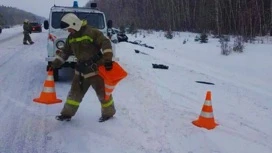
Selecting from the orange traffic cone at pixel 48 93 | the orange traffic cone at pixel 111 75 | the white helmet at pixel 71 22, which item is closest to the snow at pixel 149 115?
the orange traffic cone at pixel 48 93

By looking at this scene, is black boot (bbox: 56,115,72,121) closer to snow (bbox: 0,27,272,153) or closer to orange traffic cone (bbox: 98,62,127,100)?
snow (bbox: 0,27,272,153)

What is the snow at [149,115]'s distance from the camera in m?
5.29

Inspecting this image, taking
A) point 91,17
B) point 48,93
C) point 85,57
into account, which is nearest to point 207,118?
point 85,57

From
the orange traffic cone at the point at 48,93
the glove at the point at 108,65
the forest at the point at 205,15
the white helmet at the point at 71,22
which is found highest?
the forest at the point at 205,15

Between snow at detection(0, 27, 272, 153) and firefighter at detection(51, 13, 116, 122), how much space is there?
314mm

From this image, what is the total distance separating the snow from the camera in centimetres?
529

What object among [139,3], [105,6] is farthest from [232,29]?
[105,6]

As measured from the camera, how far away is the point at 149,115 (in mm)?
6723

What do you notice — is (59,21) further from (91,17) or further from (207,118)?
(207,118)

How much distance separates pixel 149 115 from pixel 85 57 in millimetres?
1647

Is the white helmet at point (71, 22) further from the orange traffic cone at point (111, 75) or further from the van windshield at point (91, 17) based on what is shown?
the van windshield at point (91, 17)

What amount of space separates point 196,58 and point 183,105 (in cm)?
844

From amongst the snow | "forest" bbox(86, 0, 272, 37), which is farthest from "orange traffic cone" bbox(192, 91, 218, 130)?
"forest" bbox(86, 0, 272, 37)

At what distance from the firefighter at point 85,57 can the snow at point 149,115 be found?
31cm
